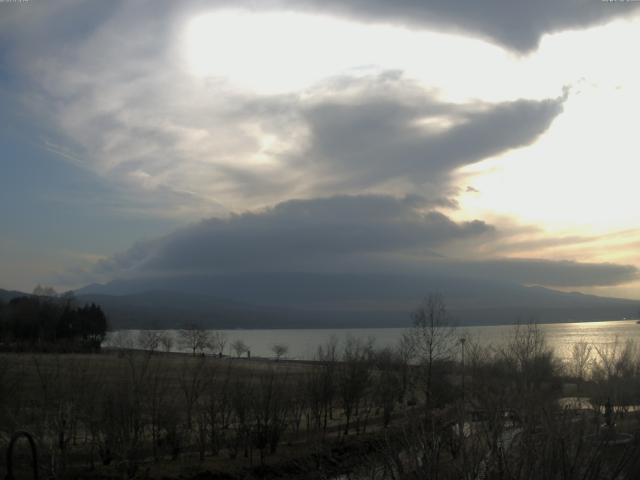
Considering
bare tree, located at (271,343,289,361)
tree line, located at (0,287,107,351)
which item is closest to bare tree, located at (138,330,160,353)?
tree line, located at (0,287,107,351)

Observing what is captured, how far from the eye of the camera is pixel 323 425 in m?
47.2

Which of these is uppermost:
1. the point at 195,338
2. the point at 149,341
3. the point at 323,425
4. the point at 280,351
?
the point at 149,341

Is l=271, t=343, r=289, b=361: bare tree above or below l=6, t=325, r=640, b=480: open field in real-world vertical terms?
below

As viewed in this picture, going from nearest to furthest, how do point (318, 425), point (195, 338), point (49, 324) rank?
point (318, 425)
point (49, 324)
point (195, 338)

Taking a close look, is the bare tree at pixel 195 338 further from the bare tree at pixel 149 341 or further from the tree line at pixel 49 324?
the tree line at pixel 49 324

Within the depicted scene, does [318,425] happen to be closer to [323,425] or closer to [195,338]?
[323,425]

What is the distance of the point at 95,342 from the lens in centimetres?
11794

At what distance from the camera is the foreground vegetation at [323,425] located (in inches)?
502

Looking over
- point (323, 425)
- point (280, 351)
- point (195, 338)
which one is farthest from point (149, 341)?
point (323, 425)

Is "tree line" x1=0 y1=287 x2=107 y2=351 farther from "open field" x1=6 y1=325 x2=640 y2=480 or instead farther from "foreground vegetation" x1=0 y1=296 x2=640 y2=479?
"foreground vegetation" x1=0 y1=296 x2=640 y2=479

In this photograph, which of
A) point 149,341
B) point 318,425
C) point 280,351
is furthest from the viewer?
point 280,351

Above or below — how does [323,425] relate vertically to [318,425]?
below

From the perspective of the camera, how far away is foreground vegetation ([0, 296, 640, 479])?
12.8 m

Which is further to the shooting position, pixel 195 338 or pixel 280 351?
pixel 195 338
